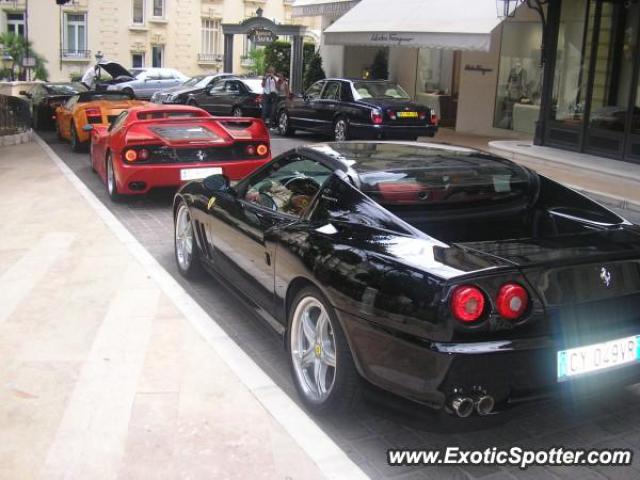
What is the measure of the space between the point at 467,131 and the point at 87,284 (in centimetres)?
1645

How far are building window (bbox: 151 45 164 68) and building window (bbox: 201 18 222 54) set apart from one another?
8.75ft

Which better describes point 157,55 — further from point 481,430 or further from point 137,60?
point 481,430

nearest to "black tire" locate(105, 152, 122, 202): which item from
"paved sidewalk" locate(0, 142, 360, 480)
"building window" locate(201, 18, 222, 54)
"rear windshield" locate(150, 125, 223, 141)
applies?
"rear windshield" locate(150, 125, 223, 141)

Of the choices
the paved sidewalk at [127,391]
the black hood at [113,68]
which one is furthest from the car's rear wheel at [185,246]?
the black hood at [113,68]

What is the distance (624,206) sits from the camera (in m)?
10.8

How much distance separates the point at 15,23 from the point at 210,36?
1159 centimetres

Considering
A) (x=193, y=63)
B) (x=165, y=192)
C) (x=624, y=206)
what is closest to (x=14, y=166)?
(x=165, y=192)

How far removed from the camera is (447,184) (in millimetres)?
4445

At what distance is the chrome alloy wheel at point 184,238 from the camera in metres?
6.50

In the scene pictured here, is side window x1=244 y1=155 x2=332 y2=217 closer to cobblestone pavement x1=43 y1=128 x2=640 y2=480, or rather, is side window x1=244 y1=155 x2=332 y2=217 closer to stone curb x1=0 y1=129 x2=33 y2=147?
cobblestone pavement x1=43 y1=128 x2=640 y2=480

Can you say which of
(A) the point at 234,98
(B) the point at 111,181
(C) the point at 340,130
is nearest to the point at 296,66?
(A) the point at 234,98

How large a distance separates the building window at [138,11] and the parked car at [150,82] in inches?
647

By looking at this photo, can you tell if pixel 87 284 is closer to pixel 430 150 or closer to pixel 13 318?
pixel 13 318

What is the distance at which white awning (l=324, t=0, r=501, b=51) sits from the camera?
17.0 meters
